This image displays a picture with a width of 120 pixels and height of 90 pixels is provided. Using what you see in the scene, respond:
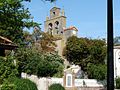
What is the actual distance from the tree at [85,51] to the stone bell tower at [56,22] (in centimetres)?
1237

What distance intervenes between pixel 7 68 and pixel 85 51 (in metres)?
34.9

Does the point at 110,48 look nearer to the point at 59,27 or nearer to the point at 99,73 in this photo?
the point at 99,73

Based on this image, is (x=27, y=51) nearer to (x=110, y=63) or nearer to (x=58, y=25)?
(x=58, y=25)

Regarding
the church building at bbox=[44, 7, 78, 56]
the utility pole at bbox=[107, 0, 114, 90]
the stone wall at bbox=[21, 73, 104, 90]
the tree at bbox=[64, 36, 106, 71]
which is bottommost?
the stone wall at bbox=[21, 73, 104, 90]

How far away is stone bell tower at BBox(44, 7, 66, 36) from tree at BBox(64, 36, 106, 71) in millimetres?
12371

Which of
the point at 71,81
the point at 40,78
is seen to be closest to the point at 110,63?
the point at 40,78

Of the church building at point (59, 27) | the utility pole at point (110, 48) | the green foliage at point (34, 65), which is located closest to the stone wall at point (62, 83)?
the green foliage at point (34, 65)

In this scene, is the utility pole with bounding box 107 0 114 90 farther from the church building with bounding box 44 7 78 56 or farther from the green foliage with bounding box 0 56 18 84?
the church building with bounding box 44 7 78 56

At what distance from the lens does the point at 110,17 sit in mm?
4770

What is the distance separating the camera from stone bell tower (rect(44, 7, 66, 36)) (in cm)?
7281

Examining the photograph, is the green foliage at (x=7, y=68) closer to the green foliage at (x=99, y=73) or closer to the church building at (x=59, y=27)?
the green foliage at (x=99, y=73)

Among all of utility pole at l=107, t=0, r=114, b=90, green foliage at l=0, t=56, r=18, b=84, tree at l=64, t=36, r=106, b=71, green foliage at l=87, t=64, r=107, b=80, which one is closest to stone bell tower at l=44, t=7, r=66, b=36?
tree at l=64, t=36, r=106, b=71

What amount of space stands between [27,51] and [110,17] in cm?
3999

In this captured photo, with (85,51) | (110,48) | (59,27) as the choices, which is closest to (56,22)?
(59,27)
